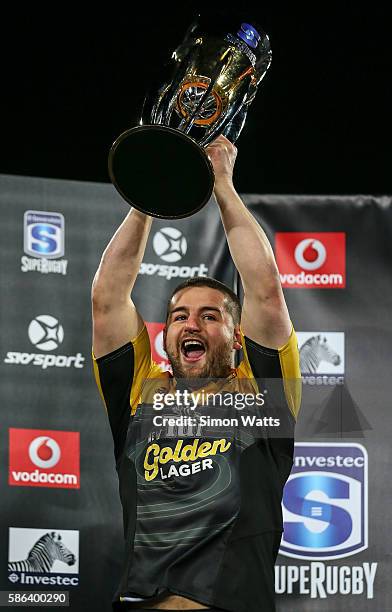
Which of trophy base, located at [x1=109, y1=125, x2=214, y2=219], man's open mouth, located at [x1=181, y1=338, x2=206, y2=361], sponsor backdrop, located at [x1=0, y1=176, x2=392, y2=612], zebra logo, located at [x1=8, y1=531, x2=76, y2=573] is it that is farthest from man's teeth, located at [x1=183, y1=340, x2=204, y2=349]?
zebra logo, located at [x1=8, y1=531, x2=76, y2=573]

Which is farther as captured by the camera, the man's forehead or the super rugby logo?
the super rugby logo

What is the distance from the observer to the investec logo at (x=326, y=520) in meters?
3.52

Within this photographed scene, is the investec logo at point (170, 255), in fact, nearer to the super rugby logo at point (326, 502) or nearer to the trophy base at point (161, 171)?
the super rugby logo at point (326, 502)

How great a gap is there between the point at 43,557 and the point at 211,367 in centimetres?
103

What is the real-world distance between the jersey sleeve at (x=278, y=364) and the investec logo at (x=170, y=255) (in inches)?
39.9

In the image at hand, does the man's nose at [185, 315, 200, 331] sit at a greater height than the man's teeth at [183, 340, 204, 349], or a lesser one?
greater

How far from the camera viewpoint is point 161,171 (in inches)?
103

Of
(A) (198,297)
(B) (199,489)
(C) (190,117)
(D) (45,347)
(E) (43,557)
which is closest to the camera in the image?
(B) (199,489)

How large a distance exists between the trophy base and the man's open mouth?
0.30 meters

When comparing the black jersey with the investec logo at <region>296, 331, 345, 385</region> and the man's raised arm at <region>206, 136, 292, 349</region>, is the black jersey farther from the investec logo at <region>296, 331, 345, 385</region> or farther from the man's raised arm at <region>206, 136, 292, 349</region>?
the investec logo at <region>296, 331, 345, 385</region>

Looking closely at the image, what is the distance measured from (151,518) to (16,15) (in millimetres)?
1888

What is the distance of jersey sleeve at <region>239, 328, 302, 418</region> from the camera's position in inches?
105

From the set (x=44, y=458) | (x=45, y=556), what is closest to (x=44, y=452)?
(x=44, y=458)

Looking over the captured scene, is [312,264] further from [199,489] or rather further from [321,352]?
[199,489]
